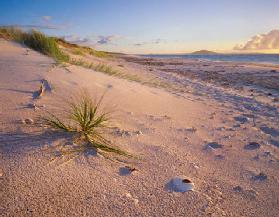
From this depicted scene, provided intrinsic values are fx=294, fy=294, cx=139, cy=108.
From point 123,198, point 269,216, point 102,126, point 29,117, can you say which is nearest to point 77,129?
point 102,126

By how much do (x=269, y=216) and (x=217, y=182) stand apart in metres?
0.34

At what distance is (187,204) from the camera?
4.94ft

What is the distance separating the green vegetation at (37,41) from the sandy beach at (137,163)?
209 cm

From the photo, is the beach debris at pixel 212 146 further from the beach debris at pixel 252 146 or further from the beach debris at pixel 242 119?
the beach debris at pixel 242 119

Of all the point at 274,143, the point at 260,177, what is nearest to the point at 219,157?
the point at 260,177

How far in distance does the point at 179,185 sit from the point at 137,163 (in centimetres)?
32

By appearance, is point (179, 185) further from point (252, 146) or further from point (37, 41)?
point (37, 41)

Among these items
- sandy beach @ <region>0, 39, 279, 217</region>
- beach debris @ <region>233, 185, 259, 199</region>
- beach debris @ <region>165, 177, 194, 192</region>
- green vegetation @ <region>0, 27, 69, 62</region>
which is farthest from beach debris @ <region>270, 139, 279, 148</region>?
green vegetation @ <region>0, 27, 69, 62</region>

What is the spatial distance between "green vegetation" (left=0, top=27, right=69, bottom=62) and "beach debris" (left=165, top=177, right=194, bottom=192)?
3.67 meters

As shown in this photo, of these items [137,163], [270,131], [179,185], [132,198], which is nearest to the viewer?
[132,198]

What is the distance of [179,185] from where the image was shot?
1649mm

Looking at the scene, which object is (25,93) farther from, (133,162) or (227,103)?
(227,103)

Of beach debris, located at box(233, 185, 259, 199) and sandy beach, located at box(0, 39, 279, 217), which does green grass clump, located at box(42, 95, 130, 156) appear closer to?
sandy beach, located at box(0, 39, 279, 217)

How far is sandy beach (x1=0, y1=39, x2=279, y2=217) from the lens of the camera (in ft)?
4.74
